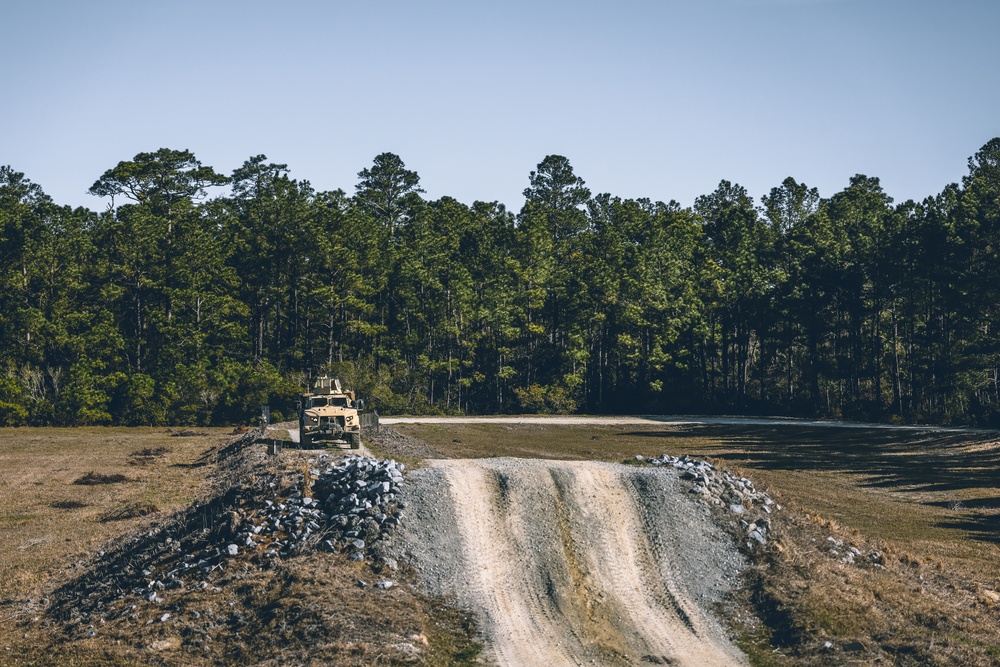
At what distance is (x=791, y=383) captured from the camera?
93.1 m

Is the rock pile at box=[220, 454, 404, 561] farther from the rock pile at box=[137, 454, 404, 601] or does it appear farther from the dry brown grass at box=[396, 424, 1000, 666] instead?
the dry brown grass at box=[396, 424, 1000, 666]

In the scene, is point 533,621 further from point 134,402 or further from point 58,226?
point 58,226

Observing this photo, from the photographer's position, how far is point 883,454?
61.3 m

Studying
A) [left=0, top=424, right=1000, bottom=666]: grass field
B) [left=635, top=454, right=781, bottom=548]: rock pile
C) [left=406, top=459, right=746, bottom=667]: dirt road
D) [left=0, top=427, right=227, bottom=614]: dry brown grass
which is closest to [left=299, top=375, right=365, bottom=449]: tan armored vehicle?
[left=0, top=424, right=1000, bottom=666]: grass field

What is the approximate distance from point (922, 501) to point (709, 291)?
180 ft

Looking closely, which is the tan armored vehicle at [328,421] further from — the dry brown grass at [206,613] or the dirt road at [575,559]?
the dirt road at [575,559]

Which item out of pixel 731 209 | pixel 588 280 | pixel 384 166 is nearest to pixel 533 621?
pixel 588 280

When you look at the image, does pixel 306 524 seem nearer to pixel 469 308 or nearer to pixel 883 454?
pixel 883 454

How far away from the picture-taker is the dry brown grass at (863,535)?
22891 millimetres

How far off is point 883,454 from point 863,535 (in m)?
31.2

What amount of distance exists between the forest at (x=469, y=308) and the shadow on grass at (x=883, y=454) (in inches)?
429

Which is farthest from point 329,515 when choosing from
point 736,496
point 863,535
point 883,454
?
point 883,454

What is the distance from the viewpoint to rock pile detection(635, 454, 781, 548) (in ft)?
96.4

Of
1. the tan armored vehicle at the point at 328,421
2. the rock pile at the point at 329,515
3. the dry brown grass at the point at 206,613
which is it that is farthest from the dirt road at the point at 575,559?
the tan armored vehicle at the point at 328,421
